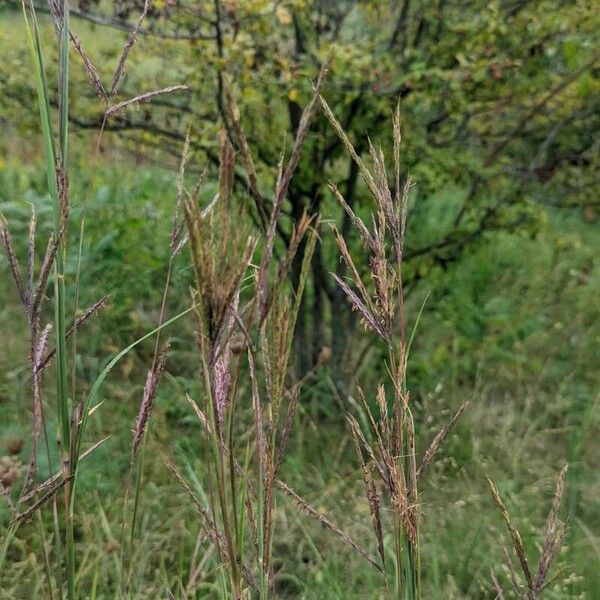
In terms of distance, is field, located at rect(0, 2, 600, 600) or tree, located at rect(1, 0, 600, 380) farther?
tree, located at rect(1, 0, 600, 380)

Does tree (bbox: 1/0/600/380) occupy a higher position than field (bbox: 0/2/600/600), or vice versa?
tree (bbox: 1/0/600/380)

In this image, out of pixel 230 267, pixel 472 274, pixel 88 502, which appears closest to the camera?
pixel 230 267

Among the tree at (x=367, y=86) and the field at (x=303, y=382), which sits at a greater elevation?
the tree at (x=367, y=86)

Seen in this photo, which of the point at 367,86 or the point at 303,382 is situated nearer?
the point at 303,382

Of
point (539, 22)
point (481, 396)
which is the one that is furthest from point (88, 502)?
point (539, 22)

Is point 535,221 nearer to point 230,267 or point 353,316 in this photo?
point 353,316

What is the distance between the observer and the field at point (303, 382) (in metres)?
1.28

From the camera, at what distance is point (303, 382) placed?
5.71ft

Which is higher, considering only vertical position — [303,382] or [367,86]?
[367,86]

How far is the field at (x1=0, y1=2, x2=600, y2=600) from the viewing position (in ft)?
4.20

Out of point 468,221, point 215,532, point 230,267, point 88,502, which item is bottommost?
point 88,502

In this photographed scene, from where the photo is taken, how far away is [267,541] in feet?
2.57

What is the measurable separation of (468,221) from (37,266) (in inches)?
81.7

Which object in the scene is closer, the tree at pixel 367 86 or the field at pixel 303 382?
the field at pixel 303 382
